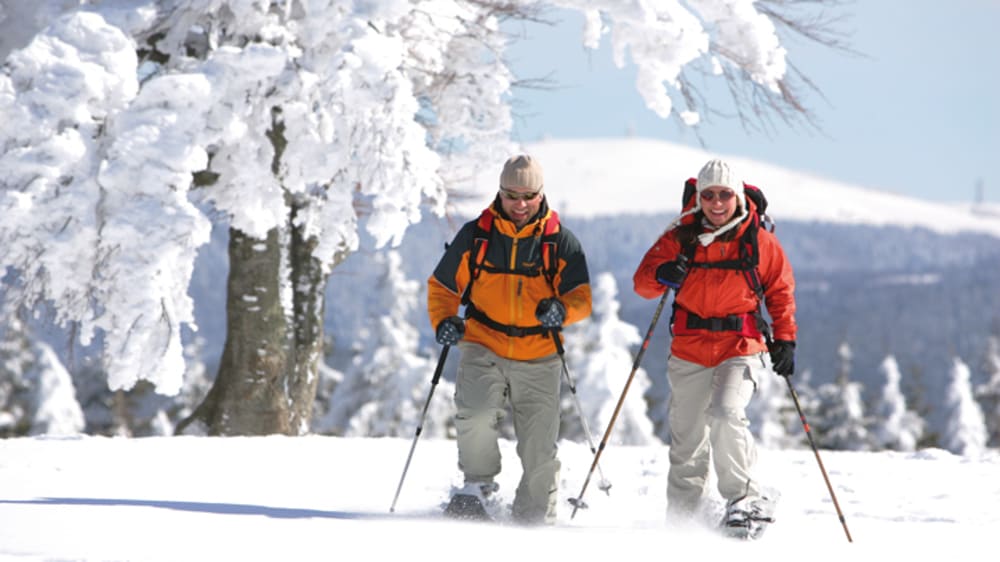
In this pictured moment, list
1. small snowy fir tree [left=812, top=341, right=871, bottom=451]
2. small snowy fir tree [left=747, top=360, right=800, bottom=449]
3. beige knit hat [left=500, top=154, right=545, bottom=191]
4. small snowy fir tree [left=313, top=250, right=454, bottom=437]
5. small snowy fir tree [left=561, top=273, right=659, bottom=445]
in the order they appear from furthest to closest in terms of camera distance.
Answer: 1. small snowy fir tree [left=812, top=341, right=871, bottom=451]
2. small snowy fir tree [left=747, top=360, right=800, bottom=449]
3. small snowy fir tree [left=313, top=250, right=454, bottom=437]
4. small snowy fir tree [left=561, top=273, right=659, bottom=445]
5. beige knit hat [left=500, top=154, right=545, bottom=191]

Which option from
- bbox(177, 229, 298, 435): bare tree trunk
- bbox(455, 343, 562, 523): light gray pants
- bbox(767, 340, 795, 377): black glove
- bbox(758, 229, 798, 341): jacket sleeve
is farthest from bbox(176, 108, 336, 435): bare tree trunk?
bbox(767, 340, 795, 377): black glove

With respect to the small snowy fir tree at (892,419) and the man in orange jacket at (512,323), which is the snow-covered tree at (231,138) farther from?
the small snowy fir tree at (892,419)

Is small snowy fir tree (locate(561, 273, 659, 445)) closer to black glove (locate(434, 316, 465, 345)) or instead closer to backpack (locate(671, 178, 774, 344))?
backpack (locate(671, 178, 774, 344))

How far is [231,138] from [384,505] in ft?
12.3

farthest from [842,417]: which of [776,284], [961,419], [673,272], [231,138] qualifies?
[673,272]

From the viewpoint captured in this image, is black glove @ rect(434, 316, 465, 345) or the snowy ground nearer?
the snowy ground

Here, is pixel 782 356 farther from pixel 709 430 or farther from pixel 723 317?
pixel 709 430

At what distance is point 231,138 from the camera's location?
9.53 m

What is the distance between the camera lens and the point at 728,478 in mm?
6273

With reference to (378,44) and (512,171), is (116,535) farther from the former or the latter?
(378,44)

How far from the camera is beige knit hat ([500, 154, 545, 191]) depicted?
20.9 feet

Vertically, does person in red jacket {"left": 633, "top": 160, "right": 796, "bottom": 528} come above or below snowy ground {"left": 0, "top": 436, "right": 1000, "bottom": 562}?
above

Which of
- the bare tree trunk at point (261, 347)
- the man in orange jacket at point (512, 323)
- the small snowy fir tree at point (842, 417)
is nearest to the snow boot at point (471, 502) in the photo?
the man in orange jacket at point (512, 323)

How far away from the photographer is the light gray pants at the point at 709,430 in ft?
20.6
